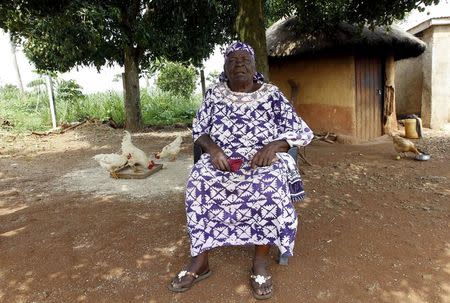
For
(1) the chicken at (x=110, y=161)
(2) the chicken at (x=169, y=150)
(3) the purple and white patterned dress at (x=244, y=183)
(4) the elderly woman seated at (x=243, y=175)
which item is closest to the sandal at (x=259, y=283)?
(4) the elderly woman seated at (x=243, y=175)

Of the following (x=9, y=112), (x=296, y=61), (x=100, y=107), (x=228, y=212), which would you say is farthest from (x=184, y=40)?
(x=228, y=212)

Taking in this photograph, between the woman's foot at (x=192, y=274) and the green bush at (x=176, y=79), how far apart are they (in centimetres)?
1323

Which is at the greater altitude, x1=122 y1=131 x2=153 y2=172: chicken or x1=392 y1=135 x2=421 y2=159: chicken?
x1=122 y1=131 x2=153 y2=172: chicken

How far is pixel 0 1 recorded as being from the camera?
4129 millimetres

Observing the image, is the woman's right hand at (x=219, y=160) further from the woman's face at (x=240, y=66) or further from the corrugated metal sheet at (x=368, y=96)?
the corrugated metal sheet at (x=368, y=96)

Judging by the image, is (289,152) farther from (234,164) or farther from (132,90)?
(132,90)

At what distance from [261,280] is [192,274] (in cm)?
47

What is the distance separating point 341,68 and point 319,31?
2.99ft

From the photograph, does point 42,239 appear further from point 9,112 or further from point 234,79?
point 9,112

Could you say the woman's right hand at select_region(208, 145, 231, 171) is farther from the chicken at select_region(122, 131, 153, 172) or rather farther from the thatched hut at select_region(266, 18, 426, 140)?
the thatched hut at select_region(266, 18, 426, 140)

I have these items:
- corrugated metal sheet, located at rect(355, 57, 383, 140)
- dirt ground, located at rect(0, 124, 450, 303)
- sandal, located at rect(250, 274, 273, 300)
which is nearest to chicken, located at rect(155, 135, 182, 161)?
dirt ground, located at rect(0, 124, 450, 303)

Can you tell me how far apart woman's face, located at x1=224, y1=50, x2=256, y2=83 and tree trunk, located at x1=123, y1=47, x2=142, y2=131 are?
7309 millimetres

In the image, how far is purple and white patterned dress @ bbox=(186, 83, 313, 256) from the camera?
7.84 ft

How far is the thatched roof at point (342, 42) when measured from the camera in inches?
281
